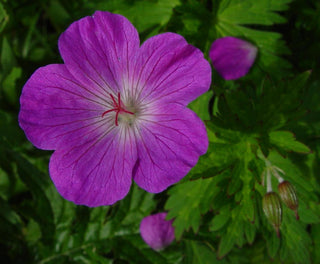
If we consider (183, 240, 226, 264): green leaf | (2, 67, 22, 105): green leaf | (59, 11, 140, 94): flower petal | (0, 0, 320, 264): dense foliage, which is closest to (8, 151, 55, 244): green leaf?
(0, 0, 320, 264): dense foliage

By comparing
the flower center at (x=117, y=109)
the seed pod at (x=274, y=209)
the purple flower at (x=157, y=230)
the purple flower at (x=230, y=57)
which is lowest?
the purple flower at (x=157, y=230)

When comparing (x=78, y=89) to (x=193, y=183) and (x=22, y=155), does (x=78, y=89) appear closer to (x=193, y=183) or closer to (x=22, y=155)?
(x=193, y=183)

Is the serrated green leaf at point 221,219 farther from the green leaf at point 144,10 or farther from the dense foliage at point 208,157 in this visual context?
the green leaf at point 144,10

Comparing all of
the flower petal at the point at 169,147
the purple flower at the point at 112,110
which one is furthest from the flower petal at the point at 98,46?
the flower petal at the point at 169,147

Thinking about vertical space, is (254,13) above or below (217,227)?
above

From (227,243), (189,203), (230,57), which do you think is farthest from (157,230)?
(230,57)

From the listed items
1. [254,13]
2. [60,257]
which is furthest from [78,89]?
[60,257]
